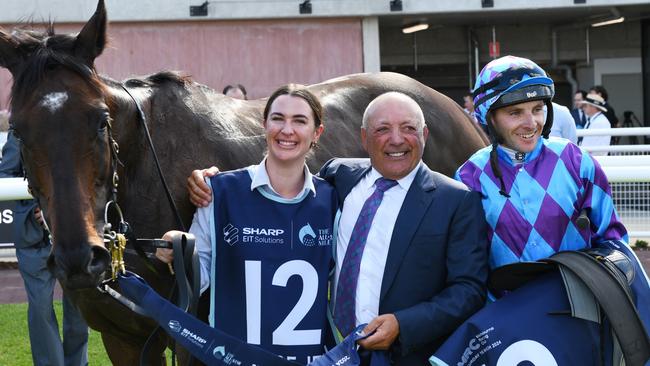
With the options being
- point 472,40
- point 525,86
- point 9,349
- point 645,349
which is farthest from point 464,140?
point 472,40

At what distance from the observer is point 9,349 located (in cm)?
591

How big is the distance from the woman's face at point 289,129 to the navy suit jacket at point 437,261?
0.41 meters

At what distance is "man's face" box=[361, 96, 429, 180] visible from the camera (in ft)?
9.17

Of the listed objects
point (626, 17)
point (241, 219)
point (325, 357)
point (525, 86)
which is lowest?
point (325, 357)

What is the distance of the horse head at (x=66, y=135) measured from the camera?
2717 mm

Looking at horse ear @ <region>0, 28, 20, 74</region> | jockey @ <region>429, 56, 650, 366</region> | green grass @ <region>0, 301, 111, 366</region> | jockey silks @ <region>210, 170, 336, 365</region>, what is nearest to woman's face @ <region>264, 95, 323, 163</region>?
jockey silks @ <region>210, 170, 336, 365</region>

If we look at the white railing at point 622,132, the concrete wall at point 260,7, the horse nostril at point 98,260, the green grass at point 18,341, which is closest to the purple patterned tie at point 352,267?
the horse nostril at point 98,260

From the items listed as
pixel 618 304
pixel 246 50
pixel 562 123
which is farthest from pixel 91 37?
pixel 246 50

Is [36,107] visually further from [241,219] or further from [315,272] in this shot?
[315,272]

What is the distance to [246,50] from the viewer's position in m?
16.2

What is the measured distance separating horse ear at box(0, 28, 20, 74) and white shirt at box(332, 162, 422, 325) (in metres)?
1.31

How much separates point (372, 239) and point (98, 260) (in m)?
0.90

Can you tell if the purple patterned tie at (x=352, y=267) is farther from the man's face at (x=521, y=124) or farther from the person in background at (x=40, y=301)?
the person in background at (x=40, y=301)

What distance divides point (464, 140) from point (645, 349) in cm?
300
